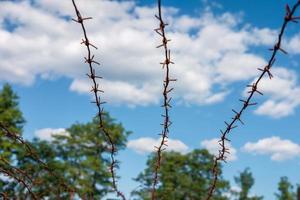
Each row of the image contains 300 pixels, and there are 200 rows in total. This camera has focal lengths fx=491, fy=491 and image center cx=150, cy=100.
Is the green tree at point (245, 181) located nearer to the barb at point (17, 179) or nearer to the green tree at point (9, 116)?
the green tree at point (9, 116)

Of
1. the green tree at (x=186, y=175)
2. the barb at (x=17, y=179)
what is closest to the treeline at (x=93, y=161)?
the green tree at (x=186, y=175)

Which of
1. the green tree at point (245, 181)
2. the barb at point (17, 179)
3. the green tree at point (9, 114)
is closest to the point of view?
the barb at point (17, 179)

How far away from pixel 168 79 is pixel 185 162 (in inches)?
1879

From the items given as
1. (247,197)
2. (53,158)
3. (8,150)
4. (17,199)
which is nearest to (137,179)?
(53,158)

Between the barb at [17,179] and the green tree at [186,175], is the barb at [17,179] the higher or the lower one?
the lower one

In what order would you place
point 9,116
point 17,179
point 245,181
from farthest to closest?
1. point 245,181
2. point 9,116
3. point 17,179

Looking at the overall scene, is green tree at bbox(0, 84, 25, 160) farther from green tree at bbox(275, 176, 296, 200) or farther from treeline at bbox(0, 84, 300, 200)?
green tree at bbox(275, 176, 296, 200)

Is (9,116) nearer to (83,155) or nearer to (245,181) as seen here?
(83,155)

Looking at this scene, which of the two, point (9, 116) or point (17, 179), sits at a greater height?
point (9, 116)

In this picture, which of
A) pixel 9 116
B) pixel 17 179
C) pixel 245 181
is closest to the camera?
pixel 17 179

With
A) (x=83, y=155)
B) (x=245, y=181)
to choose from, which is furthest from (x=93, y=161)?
(x=245, y=181)

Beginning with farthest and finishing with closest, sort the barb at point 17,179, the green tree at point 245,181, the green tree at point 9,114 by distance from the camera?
the green tree at point 245,181 → the green tree at point 9,114 → the barb at point 17,179

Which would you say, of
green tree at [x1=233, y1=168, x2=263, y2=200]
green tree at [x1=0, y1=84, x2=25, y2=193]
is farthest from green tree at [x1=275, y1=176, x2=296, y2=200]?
green tree at [x1=0, y1=84, x2=25, y2=193]

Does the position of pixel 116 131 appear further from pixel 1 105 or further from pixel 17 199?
pixel 17 199
